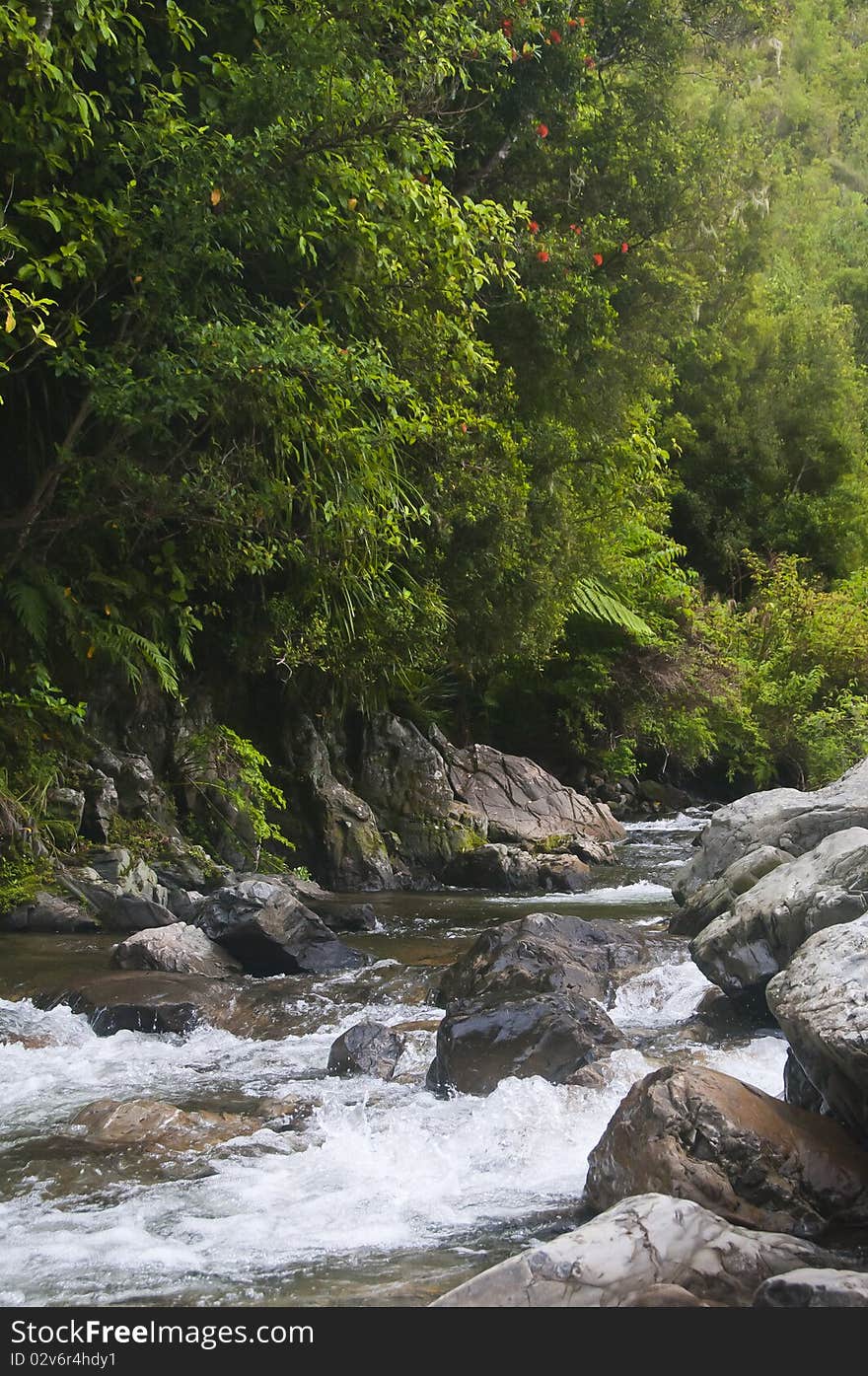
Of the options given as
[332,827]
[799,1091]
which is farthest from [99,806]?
[799,1091]

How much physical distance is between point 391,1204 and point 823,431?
28.4 metres

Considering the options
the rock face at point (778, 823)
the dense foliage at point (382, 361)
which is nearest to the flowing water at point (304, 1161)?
the rock face at point (778, 823)

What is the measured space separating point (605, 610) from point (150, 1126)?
14559 mm

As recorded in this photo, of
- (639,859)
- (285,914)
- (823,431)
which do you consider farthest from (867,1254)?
(823,431)

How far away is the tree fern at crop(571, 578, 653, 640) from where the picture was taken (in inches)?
737

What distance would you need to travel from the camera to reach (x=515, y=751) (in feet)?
68.3

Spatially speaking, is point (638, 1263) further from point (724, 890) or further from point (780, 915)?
point (724, 890)

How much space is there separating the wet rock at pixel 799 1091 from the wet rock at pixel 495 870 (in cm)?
810

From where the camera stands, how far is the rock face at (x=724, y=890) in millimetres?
8523

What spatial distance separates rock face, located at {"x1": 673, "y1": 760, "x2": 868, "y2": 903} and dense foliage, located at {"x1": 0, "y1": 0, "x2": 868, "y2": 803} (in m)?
3.92

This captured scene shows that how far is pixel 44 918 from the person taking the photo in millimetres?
9625

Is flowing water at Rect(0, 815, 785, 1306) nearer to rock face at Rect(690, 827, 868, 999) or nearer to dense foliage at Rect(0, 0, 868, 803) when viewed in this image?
rock face at Rect(690, 827, 868, 999)

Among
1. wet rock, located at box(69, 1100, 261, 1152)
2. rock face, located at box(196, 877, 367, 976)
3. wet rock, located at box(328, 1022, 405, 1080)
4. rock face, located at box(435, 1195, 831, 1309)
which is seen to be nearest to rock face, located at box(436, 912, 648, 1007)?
wet rock, located at box(328, 1022, 405, 1080)
